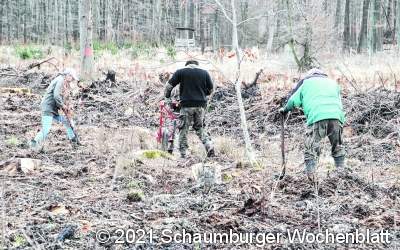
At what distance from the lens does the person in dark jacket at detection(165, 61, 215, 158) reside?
9.23m

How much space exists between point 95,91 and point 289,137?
7258 millimetres

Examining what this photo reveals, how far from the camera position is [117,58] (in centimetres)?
2406

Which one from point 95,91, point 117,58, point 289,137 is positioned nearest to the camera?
point 289,137

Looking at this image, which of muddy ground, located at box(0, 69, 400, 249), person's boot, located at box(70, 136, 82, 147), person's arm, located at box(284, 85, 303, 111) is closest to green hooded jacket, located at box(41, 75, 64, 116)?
person's boot, located at box(70, 136, 82, 147)

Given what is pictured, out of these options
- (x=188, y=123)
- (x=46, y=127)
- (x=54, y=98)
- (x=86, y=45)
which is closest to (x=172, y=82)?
(x=188, y=123)

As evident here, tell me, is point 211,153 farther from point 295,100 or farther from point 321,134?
point 321,134

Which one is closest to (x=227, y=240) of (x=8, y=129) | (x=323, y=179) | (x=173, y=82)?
(x=323, y=179)

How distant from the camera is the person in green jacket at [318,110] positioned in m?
7.08

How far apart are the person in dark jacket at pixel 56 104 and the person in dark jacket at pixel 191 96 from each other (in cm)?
169

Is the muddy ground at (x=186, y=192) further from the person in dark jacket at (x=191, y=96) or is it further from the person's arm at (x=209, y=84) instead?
the person's arm at (x=209, y=84)

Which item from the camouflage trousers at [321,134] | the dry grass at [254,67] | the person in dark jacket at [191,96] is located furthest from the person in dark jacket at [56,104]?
the camouflage trousers at [321,134]

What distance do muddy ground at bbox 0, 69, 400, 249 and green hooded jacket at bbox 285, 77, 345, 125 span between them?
775 mm

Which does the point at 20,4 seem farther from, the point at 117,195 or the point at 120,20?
the point at 117,195

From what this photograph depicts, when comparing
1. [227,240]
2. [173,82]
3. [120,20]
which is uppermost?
[120,20]
